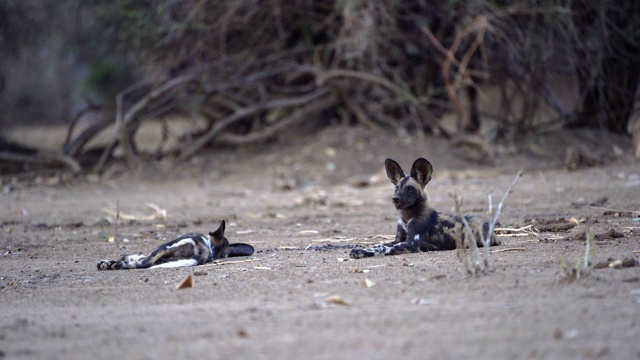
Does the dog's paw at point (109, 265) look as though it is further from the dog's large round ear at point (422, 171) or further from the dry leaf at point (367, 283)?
the dog's large round ear at point (422, 171)

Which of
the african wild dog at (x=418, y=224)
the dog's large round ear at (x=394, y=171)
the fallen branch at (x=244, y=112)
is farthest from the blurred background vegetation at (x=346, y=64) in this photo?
the african wild dog at (x=418, y=224)

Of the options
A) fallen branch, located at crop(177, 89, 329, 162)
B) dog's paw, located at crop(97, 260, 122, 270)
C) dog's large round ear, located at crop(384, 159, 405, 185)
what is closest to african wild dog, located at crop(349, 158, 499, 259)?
dog's large round ear, located at crop(384, 159, 405, 185)

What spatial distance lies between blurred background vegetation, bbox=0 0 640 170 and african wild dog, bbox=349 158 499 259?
499 centimetres

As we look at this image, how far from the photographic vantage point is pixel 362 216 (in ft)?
26.5

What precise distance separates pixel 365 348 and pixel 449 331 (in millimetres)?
Answer: 380

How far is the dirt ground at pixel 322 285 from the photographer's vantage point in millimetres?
3219

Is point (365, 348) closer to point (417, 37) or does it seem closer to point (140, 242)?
point (140, 242)

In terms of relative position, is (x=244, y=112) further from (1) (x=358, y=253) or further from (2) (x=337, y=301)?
(2) (x=337, y=301)

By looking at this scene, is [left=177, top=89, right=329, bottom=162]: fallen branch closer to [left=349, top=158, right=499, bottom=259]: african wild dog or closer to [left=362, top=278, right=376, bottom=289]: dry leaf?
[left=349, top=158, right=499, bottom=259]: african wild dog

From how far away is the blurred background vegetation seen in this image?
36.1 ft

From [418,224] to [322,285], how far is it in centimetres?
134

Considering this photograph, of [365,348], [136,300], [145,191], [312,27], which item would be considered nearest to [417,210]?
[136,300]

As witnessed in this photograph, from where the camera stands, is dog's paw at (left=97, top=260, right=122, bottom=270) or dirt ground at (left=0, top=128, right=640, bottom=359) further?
dog's paw at (left=97, top=260, right=122, bottom=270)

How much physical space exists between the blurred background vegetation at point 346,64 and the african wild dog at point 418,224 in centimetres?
499
